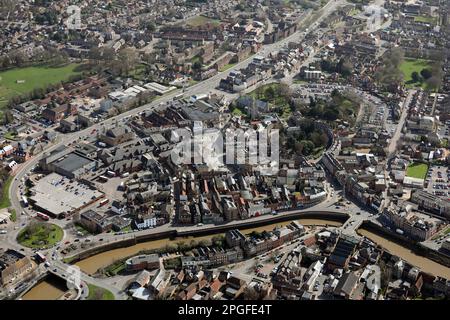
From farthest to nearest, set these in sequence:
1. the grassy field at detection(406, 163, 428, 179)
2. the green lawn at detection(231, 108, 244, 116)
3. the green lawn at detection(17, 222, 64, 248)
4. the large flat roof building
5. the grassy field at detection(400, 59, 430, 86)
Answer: the grassy field at detection(400, 59, 430, 86), the green lawn at detection(231, 108, 244, 116), the grassy field at detection(406, 163, 428, 179), the large flat roof building, the green lawn at detection(17, 222, 64, 248)

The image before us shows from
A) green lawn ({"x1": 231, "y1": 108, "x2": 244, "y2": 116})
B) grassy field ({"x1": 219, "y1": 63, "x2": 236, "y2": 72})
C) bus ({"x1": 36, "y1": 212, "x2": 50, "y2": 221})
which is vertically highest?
bus ({"x1": 36, "y1": 212, "x2": 50, "y2": 221})

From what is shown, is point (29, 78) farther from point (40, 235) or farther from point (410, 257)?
point (410, 257)

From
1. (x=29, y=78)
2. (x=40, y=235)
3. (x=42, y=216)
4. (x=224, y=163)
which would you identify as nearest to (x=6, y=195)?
(x=42, y=216)

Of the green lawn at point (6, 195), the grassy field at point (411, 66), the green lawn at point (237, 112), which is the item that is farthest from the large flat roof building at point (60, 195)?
the grassy field at point (411, 66)

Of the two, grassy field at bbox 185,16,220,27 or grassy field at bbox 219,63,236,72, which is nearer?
grassy field at bbox 219,63,236,72

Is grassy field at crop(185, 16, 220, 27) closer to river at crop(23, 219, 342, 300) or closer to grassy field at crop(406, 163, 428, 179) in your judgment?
grassy field at crop(406, 163, 428, 179)

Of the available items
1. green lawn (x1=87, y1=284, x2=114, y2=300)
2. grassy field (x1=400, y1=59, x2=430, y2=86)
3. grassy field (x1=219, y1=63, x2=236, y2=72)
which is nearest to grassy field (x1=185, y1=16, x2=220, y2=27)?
grassy field (x1=219, y1=63, x2=236, y2=72)

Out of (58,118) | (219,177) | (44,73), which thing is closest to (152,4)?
(44,73)

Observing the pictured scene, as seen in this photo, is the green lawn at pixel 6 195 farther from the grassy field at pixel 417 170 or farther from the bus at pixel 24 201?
the grassy field at pixel 417 170
